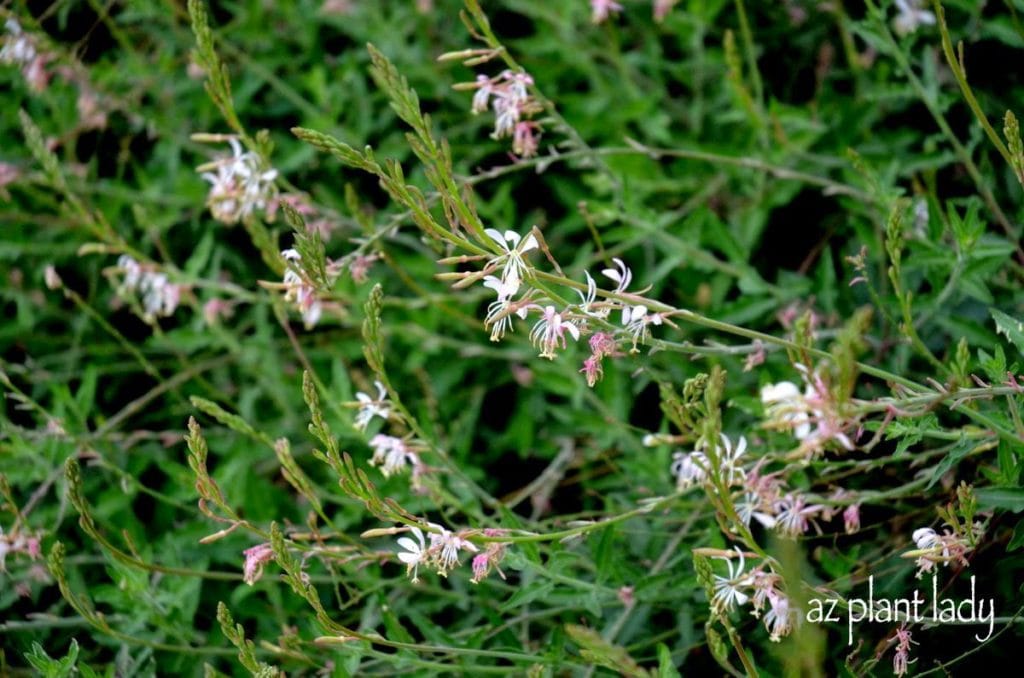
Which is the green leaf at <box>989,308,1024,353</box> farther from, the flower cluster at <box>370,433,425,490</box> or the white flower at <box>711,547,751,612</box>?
the flower cluster at <box>370,433,425,490</box>

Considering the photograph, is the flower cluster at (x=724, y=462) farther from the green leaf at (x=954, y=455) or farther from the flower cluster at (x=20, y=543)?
the flower cluster at (x=20, y=543)

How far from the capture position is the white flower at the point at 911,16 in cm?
212

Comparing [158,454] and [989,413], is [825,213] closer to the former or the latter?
[989,413]

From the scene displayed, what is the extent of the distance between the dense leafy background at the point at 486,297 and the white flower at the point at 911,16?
0.10 metres

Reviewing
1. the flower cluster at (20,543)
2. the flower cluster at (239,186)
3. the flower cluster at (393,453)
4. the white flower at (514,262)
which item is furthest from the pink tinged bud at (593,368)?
the flower cluster at (20,543)

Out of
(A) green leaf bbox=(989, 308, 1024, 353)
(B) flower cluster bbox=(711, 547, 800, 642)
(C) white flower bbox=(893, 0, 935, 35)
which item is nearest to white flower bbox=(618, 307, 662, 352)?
(B) flower cluster bbox=(711, 547, 800, 642)

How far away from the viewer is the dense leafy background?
1.79m

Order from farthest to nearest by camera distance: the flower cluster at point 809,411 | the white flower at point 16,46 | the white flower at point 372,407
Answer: the white flower at point 16,46 → the white flower at point 372,407 → the flower cluster at point 809,411

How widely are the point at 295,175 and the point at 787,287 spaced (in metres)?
1.45

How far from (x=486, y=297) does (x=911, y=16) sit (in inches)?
44.9

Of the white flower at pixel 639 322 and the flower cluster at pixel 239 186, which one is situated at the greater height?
the white flower at pixel 639 322

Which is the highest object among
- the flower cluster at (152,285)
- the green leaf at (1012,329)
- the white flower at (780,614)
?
the green leaf at (1012,329)

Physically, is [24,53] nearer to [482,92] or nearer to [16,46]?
[16,46]

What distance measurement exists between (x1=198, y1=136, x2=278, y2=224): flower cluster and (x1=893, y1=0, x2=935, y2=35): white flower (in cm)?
136
